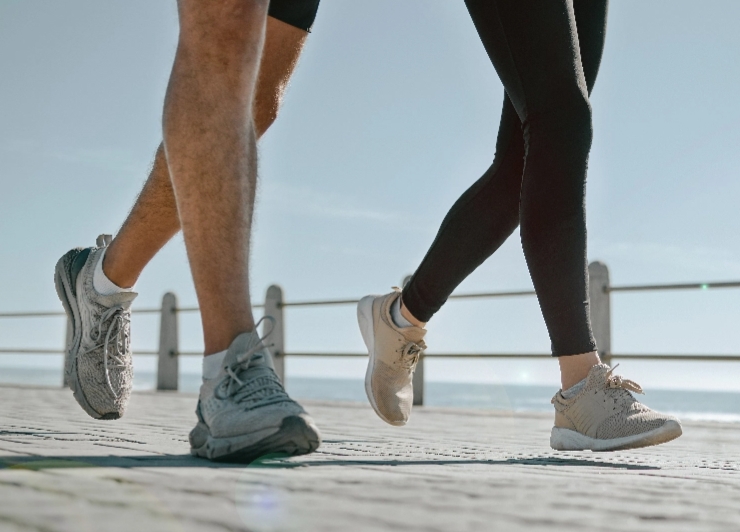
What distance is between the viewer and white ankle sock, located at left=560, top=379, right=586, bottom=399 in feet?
7.52

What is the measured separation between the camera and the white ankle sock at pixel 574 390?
229 cm

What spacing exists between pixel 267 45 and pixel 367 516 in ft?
5.89

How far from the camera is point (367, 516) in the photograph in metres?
1.07

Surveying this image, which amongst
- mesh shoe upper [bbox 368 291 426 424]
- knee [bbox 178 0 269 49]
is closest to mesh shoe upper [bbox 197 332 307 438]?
knee [bbox 178 0 269 49]

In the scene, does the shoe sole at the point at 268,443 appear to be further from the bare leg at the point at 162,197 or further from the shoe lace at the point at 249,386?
the bare leg at the point at 162,197

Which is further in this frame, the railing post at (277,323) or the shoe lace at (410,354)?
the railing post at (277,323)

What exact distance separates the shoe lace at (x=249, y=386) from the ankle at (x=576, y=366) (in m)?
0.83

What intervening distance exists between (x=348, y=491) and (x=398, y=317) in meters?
1.56

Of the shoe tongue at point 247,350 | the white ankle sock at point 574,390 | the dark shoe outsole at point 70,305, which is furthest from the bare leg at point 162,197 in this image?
the white ankle sock at point 574,390

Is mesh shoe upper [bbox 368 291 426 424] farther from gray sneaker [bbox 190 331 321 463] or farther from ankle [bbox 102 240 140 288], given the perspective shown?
gray sneaker [bbox 190 331 321 463]

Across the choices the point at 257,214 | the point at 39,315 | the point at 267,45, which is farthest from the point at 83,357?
the point at 39,315

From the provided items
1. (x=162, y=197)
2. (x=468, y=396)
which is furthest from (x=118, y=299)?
(x=468, y=396)

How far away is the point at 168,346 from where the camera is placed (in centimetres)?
992

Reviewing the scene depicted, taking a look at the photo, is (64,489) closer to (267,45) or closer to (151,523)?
(151,523)
